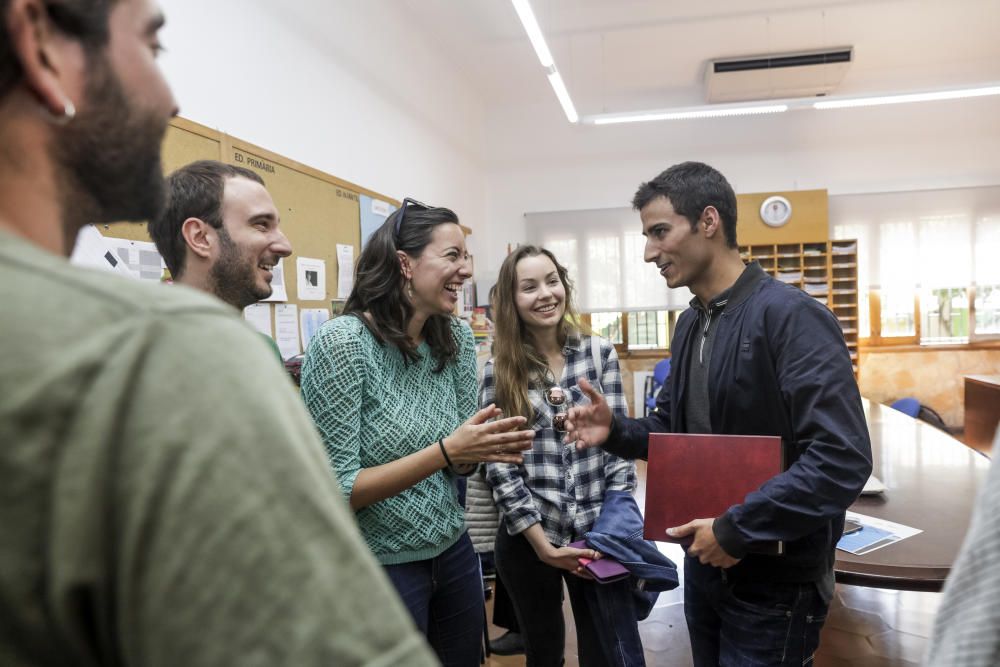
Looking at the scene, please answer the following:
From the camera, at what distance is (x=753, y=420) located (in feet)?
5.33

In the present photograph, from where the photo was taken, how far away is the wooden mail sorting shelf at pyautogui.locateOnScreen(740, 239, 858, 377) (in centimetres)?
738

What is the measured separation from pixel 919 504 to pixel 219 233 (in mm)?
2480

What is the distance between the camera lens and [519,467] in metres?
2.19

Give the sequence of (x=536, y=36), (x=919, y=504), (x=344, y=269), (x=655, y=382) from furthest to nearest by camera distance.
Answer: (x=655, y=382)
(x=536, y=36)
(x=344, y=269)
(x=919, y=504)

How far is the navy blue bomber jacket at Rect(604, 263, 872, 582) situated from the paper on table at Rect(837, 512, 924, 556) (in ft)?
1.29

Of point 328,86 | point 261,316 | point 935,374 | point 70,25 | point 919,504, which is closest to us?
point 70,25

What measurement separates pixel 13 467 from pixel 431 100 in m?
6.33

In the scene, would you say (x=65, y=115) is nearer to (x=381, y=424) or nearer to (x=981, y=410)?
(x=381, y=424)

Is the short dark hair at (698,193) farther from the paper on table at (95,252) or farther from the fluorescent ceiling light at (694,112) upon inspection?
the fluorescent ceiling light at (694,112)

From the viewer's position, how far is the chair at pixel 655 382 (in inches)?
247

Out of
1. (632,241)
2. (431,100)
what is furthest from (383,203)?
(632,241)

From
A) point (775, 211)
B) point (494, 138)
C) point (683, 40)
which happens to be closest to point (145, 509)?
point (683, 40)

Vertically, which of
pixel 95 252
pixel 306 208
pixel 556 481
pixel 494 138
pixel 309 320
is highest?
pixel 494 138

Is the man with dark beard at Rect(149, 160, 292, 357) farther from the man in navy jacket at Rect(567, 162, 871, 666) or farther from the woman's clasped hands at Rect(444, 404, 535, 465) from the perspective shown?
the man in navy jacket at Rect(567, 162, 871, 666)
